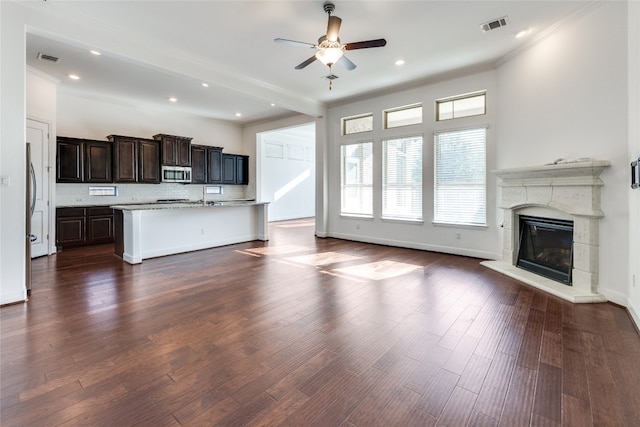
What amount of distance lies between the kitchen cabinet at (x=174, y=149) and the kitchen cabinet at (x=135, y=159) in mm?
166

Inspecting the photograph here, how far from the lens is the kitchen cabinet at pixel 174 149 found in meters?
8.01

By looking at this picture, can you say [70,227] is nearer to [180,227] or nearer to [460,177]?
[180,227]

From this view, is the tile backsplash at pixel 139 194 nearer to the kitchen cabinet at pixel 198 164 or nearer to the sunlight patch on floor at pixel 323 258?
the kitchen cabinet at pixel 198 164

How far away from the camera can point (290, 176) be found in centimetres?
1209

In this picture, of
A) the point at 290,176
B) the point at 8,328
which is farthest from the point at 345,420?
the point at 290,176

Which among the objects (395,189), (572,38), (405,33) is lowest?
(395,189)

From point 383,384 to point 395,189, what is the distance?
201 inches

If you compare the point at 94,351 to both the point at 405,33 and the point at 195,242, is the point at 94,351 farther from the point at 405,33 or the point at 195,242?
the point at 405,33

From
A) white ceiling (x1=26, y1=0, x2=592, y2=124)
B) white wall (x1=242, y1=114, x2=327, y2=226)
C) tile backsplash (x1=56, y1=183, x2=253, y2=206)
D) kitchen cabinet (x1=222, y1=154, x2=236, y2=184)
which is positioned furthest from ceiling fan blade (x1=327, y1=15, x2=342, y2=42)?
kitchen cabinet (x1=222, y1=154, x2=236, y2=184)

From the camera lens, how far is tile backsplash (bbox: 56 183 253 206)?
691cm

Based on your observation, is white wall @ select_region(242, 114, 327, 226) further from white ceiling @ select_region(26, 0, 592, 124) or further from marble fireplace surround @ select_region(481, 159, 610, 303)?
marble fireplace surround @ select_region(481, 159, 610, 303)

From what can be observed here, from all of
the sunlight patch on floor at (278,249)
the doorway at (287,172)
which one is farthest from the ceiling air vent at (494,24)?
the doorway at (287,172)

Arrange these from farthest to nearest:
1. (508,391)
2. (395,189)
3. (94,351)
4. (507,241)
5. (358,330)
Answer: (395,189), (507,241), (358,330), (94,351), (508,391)

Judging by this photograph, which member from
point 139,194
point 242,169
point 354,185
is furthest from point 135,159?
point 354,185
